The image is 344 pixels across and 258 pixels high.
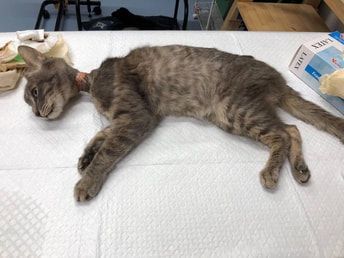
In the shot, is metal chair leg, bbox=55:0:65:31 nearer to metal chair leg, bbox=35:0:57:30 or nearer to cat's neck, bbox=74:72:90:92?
metal chair leg, bbox=35:0:57:30

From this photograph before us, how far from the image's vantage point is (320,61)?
131 centimetres

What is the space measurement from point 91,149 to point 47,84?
0.32m

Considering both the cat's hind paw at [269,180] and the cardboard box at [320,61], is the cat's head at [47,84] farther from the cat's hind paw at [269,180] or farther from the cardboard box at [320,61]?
the cardboard box at [320,61]

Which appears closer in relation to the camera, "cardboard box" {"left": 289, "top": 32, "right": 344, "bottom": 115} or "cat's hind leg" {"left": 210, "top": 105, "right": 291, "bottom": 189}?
"cat's hind leg" {"left": 210, "top": 105, "right": 291, "bottom": 189}

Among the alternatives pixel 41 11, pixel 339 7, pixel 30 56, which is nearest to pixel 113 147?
pixel 30 56

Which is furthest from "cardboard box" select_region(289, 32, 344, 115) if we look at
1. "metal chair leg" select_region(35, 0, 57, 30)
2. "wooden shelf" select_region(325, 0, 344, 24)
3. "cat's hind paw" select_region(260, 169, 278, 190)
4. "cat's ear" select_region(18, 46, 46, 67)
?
"metal chair leg" select_region(35, 0, 57, 30)

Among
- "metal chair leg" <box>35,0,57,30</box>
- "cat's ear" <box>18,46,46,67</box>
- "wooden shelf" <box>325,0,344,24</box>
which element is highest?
"wooden shelf" <box>325,0,344,24</box>

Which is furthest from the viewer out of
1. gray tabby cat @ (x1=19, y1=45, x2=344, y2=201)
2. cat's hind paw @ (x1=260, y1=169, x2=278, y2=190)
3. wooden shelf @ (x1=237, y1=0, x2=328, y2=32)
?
wooden shelf @ (x1=237, y1=0, x2=328, y2=32)

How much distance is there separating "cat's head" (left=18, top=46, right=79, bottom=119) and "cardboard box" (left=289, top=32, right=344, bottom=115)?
101 centimetres

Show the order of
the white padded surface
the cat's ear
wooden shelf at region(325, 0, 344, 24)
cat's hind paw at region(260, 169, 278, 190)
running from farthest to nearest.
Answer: wooden shelf at region(325, 0, 344, 24), the cat's ear, cat's hind paw at region(260, 169, 278, 190), the white padded surface

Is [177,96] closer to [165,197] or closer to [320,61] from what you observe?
[165,197]

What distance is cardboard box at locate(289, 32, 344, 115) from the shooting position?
1.29 meters

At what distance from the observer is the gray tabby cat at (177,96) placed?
1.13 m

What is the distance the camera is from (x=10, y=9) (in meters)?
2.50
